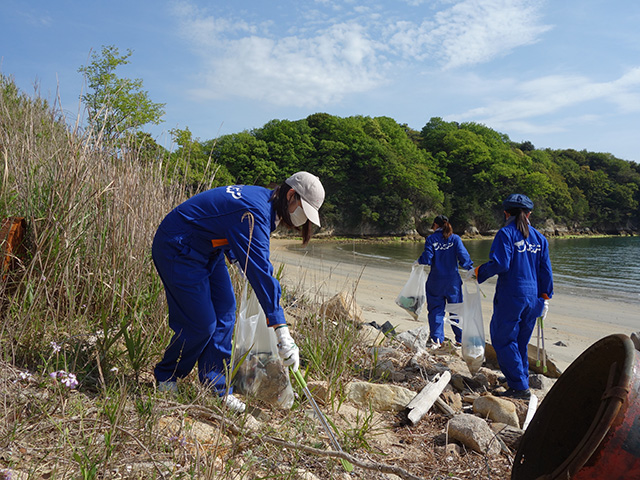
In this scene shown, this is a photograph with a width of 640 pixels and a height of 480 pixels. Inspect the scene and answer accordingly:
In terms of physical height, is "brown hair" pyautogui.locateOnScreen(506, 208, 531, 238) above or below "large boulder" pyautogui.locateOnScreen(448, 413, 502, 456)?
above

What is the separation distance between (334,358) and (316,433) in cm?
91

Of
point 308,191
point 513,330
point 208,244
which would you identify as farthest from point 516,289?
point 208,244

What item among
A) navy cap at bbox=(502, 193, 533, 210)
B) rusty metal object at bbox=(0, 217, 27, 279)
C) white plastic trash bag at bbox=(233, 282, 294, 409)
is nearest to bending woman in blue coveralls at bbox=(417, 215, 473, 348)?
navy cap at bbox=(502, 193, 533, 210)

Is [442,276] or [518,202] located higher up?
[518,202]

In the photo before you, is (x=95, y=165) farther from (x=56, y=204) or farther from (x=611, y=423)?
(x=611, y=423)

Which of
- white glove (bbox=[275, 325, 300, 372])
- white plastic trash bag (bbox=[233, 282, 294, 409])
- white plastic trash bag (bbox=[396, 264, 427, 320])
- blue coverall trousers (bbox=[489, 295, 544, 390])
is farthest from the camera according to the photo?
white plastic trash bag (bbox=[396, 264, 427, 320])

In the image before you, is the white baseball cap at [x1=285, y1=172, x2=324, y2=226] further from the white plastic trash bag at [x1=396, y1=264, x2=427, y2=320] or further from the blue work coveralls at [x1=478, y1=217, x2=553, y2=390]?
the white plastic trash bag at [x1=396, y1=264, x2=427, y2=320]

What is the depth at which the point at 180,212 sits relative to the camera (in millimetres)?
2830

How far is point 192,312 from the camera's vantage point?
2809mm

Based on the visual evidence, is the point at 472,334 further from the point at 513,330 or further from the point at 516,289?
the point at 516,289

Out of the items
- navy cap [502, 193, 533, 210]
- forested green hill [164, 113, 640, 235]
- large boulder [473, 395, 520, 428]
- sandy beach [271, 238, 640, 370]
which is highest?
forested green hill [164, 113, 640, 235]

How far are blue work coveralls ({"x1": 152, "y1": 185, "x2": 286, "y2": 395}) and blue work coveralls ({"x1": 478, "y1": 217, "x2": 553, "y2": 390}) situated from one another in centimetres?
242

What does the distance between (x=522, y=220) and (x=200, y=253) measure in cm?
306

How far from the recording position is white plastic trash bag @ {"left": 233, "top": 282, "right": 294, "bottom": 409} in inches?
116
